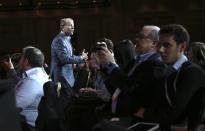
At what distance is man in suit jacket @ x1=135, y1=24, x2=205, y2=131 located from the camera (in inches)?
153

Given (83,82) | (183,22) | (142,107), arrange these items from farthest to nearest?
(183,22), (83,82), (142,107)

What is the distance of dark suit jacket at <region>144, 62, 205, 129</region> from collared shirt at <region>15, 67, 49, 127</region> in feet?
7.26

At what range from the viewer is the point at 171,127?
3990 mm

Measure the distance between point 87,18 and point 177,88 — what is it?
12095 millimetres

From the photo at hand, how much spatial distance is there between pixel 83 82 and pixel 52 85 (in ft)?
9.43

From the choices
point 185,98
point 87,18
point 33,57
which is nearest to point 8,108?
point 185,98

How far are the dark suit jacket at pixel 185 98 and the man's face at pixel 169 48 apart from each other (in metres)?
0.14

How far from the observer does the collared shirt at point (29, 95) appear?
5941mm

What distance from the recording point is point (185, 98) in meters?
3.87

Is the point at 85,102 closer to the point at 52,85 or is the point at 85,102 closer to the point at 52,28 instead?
the point at 52,85

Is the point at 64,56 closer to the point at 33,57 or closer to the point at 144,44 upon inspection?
the point at 33,57

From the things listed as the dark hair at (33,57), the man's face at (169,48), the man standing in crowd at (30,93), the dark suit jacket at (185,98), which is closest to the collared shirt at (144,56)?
the man's face at (169,48)

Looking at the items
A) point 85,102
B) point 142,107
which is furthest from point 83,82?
point 142,107

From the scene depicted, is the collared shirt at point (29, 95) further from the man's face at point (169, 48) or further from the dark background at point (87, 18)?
the dark background at point (87, 18)
